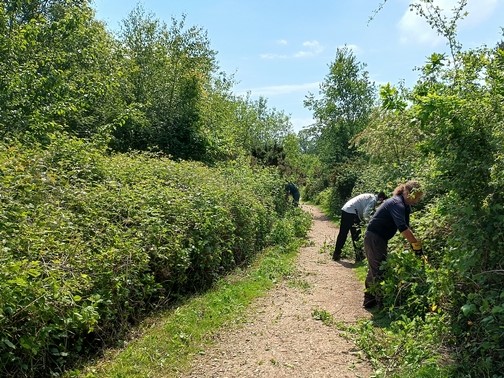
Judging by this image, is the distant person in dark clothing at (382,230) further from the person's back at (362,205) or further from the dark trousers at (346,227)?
the dark trousers at (346,227)

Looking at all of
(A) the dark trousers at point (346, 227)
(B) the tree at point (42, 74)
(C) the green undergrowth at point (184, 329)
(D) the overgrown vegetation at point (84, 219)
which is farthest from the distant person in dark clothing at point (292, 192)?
(C) the green undergrowth at point (184, 329)

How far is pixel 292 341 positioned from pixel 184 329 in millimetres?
1471

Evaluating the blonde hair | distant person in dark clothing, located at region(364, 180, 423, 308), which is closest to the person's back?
distant person in dark clothing, located at region(364, 180, 423, 308)

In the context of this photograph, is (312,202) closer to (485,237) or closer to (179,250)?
(179,250)

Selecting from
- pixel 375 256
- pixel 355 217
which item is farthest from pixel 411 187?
pixel 355 217

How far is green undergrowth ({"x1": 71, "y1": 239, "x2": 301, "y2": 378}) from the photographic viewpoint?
4676 millimetres

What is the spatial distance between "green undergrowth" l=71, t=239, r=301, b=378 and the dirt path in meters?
0.21

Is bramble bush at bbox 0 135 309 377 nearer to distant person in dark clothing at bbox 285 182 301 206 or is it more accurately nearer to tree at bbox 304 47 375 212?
distant person in dark clothing at bbox 285 182 301 206

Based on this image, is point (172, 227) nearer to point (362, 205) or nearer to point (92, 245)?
point (92, 245)

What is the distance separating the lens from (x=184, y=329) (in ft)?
18.9

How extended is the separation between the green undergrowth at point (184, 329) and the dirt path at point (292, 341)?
0.21m

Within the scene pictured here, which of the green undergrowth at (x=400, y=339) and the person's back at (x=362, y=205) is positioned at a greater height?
the person's back at (x=362, y=205)

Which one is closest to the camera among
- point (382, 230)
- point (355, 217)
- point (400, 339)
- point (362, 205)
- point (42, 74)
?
point (400, 339)

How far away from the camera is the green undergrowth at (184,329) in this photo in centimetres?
468
